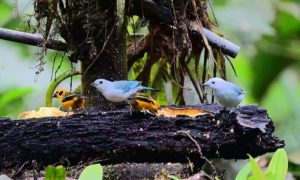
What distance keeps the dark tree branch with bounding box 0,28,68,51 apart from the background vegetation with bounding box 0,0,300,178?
0.14 ft

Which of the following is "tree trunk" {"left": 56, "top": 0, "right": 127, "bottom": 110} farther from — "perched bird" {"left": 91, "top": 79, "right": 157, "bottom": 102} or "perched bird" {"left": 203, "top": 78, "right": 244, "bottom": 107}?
"perched bird" {"left": 203, "top": 78, "right": 244, "bottom": 107}

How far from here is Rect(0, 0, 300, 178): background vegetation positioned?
8.85 ft

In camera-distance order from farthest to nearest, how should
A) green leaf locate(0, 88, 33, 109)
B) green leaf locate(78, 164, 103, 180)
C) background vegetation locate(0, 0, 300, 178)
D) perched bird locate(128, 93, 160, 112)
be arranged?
green leaf locate(0, 88, 33, 109), background vegetation locate(0, 0, 300, 178), perched bird locate(128, 93, 160, 112), green leaf locate(78, 164, 103, 180)

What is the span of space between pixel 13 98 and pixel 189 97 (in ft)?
2.38

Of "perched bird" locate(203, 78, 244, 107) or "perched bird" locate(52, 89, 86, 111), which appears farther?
"perched bird" locate(52, 89, 86, 111)

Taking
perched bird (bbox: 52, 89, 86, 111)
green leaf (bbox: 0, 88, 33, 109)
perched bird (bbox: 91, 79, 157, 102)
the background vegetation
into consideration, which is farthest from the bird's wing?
green leaf (bbox: 0, 88, 33, 109)

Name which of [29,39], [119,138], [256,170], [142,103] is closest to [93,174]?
[256,170]

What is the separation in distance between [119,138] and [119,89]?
0.87ft

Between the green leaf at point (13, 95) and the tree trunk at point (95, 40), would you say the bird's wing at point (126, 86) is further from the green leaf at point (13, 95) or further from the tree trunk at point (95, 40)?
the green leaf at point (13, 95)

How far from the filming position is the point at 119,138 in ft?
7.14

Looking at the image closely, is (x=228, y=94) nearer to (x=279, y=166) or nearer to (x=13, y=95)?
(x=279, y=166)

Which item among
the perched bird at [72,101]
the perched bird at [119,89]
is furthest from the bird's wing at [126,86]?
the perched bird at [72,101]

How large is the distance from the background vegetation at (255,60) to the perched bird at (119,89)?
292mm

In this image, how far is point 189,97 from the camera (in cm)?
338
